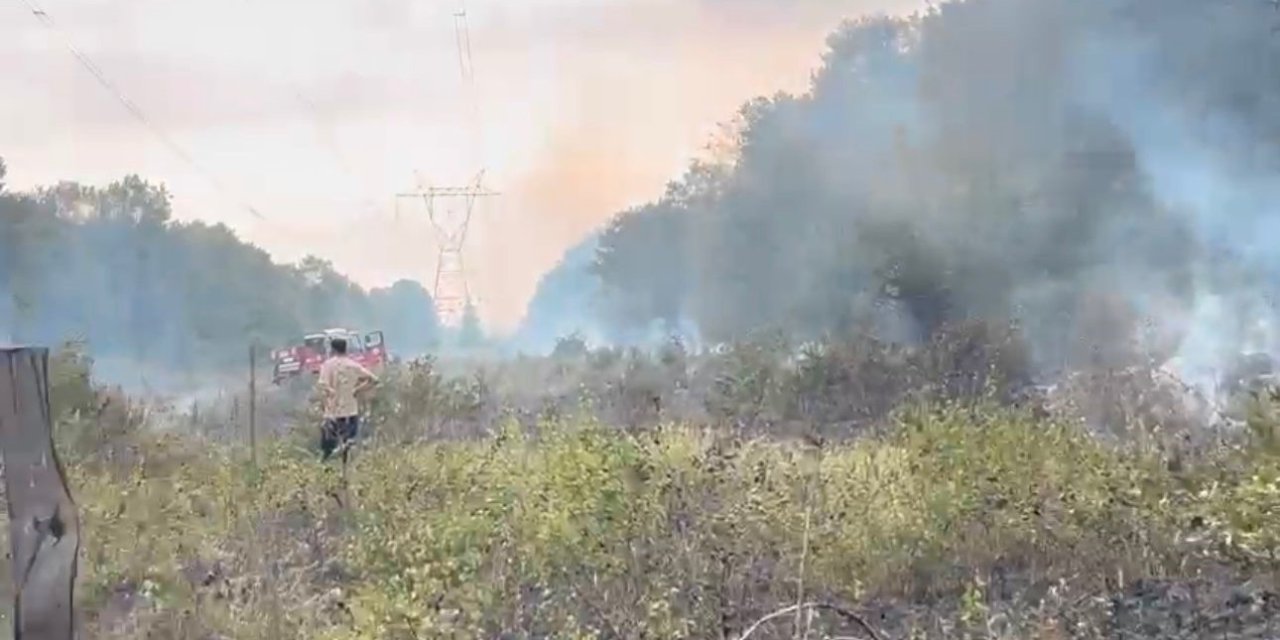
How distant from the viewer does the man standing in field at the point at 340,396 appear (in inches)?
333

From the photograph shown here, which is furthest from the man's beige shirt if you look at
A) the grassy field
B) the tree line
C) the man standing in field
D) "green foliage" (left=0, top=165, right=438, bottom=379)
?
"green foliage" (left=0, top=165, right=438, bottom=379)

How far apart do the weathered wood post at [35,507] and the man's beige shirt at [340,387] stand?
598cm

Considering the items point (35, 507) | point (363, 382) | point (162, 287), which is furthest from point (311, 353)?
point (35, 507)

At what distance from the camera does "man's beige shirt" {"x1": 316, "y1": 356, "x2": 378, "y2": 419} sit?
8453 millimetres

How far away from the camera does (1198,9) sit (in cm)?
1429

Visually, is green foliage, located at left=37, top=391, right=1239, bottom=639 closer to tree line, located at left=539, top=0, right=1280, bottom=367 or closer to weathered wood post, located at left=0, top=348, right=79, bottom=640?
weathered wood post, located at left=0, top=348, right=79, bottom=640

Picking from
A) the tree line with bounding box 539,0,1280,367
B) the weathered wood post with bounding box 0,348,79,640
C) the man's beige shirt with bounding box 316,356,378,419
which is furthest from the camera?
the tree line with bounding box 539,0,1280,367

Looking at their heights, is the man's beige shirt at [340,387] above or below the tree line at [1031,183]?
below

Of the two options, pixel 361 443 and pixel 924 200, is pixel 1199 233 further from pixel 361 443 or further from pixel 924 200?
pixel 361 443

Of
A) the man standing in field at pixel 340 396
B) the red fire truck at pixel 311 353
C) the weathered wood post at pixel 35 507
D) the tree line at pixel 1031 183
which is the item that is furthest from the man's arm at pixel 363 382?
the red fire truck at pixel 311 353

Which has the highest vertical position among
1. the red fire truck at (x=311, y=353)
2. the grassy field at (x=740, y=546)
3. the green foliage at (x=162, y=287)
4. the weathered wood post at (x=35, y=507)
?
the green foliage at (x=162, y=287)

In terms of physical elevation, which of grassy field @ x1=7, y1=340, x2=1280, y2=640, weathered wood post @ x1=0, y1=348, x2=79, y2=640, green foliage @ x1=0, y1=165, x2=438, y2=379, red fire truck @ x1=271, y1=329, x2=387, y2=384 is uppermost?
green foliage @ x1=0, y1=165, x2=438, y2=379

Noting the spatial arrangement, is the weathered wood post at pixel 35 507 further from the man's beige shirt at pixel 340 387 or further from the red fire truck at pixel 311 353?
the red fire truck at pixel 311 353

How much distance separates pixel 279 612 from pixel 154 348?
17079 millimetres
